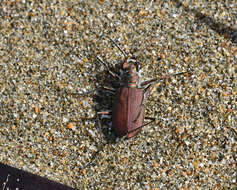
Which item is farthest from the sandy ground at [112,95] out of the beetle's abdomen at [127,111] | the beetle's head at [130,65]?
the beetle's abdomen at [127,111]

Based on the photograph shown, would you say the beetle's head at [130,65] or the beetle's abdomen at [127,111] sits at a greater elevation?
the beetle's head at [130,65]

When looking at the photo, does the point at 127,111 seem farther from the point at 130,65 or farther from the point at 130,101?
the point at 130,65

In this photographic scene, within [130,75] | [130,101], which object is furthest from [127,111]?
[130,75]

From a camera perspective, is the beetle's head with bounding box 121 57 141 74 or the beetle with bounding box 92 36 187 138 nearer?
the beetle with bounding box 92 36 187 138

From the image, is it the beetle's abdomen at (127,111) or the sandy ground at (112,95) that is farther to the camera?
the sandy ground at (112,95)

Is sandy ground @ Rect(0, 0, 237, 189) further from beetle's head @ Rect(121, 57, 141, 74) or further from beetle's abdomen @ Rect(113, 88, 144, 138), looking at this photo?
beetle's abdomen @ Rect(113, 88, 144, 138)

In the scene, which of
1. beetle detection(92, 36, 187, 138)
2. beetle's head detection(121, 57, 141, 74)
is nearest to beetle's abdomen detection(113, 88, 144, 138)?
beetle detection(92, 36, 187, 138)

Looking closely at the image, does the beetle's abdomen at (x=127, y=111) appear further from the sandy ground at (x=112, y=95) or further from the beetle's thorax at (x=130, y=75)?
the sandy ground at (x=112, y=95)

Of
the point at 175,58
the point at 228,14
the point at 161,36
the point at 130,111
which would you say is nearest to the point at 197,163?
the point at 130,111
